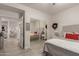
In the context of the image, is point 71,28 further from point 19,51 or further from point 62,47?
point 19,51

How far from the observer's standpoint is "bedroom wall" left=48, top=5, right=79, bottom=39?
4285 mm

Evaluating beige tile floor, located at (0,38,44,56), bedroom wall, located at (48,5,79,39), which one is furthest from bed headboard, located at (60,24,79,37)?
beige tile floor, located at (0,38,44,56)

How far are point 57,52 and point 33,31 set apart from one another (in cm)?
481

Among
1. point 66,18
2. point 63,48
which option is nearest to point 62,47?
point 63,48

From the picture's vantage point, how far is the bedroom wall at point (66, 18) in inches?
169

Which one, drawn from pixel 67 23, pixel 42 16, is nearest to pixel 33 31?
pixel 42 16

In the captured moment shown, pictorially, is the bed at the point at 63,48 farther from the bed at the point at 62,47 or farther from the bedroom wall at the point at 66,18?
the bedroom wall at the point at 66,18

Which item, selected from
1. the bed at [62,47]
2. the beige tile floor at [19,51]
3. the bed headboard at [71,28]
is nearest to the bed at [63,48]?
the bed at [62,47]

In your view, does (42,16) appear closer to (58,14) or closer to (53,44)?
(58,14)

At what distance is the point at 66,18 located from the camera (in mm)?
4793

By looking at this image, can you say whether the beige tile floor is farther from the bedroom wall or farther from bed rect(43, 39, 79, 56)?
the bedroom wall

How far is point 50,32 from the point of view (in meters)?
5.36

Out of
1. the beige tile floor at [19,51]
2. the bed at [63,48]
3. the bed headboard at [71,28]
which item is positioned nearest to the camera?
the bed at [63,48]

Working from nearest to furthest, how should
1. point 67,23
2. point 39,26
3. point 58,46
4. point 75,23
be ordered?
1. point 58,46
2. point 75,23
3. point 67,23
4. point 39,26
